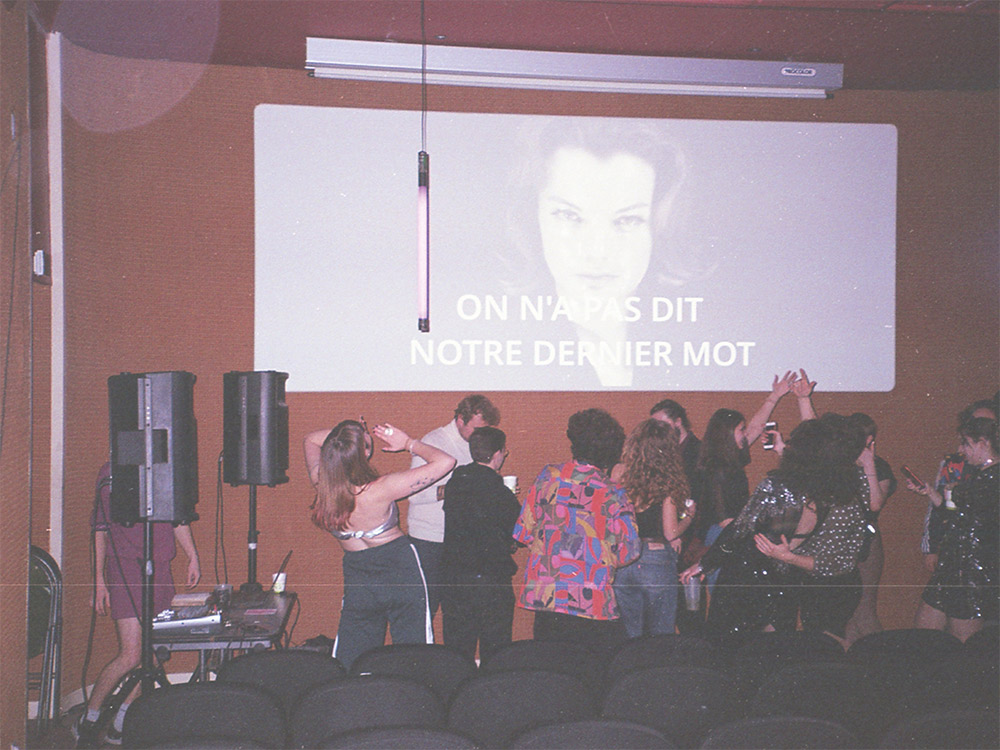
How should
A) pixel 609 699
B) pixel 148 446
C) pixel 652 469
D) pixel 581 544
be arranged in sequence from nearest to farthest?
pixel 609 699
pixel 581 544
pixel 148 446
pixel 652 469

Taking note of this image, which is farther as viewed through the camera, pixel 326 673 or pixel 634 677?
pixel 326 673

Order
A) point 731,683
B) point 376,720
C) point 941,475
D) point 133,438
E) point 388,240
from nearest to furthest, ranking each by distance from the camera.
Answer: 1. point 376,720
2. point 731,683
3. point 133,438
4. point 941,475
5. point 388,240

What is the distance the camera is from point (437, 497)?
4320 millimetres

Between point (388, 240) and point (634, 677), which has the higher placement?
point (388, 240)

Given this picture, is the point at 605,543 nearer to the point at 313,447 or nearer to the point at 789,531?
the point at 789,531

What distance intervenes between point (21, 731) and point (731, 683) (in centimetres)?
300

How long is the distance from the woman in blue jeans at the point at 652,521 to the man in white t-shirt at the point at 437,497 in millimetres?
1057

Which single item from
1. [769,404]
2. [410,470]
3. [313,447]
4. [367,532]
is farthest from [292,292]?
[769,404]

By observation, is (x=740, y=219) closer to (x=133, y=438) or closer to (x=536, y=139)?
(x=536, y=139)

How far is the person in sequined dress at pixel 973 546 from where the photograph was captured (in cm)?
343

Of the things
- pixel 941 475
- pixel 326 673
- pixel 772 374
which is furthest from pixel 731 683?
pixel 772 374

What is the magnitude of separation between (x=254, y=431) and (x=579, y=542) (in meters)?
1.83

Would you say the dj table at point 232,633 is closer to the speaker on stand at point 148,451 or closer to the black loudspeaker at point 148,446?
the speaker on stand at point 148,451

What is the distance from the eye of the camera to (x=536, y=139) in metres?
4.74
